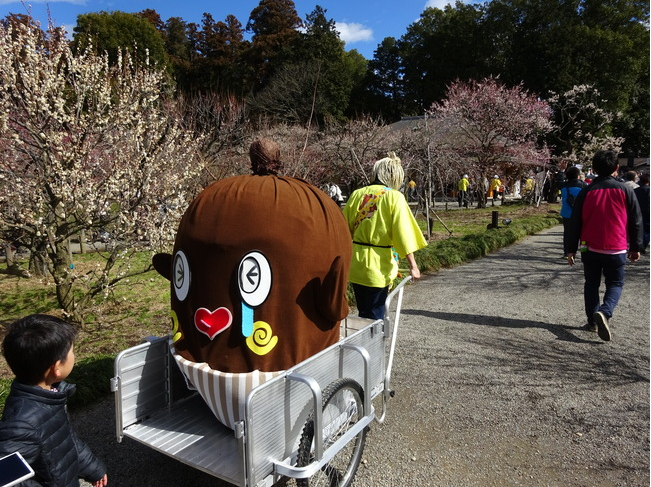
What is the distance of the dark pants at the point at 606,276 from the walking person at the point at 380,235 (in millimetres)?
2233

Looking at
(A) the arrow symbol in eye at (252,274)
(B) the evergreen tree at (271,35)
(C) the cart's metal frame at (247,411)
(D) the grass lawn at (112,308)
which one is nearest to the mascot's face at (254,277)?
(A) the arrow symbol in eye at (252,274)

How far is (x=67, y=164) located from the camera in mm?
4895

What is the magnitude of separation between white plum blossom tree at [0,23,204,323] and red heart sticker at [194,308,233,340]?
3.18m

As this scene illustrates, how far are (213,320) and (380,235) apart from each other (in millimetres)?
1509

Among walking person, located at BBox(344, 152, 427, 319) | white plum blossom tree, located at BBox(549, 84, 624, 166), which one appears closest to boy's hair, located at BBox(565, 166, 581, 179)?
walking person, located at BBox(344, 152, 427, 319)

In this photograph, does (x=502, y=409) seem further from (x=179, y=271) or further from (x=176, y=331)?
(x=179, y=271)

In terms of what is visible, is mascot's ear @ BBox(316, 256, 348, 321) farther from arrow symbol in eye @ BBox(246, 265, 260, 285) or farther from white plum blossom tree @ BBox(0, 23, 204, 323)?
white plum blossom tree @ BBox(0, 23, 204, 323)

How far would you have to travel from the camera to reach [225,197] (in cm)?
230

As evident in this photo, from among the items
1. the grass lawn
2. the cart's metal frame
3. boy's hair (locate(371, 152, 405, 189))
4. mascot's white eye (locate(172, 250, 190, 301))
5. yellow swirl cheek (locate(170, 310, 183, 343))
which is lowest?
the grass lawn

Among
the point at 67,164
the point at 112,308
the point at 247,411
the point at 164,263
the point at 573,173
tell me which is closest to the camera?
the point at 247,411

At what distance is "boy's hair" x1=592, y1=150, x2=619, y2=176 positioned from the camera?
4.39 metres

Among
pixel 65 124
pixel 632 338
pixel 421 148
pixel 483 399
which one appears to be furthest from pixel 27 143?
pixel 421 148

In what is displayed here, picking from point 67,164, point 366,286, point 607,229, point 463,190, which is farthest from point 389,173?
point 463,190

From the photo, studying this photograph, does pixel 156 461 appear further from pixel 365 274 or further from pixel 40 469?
pixel 365 274
